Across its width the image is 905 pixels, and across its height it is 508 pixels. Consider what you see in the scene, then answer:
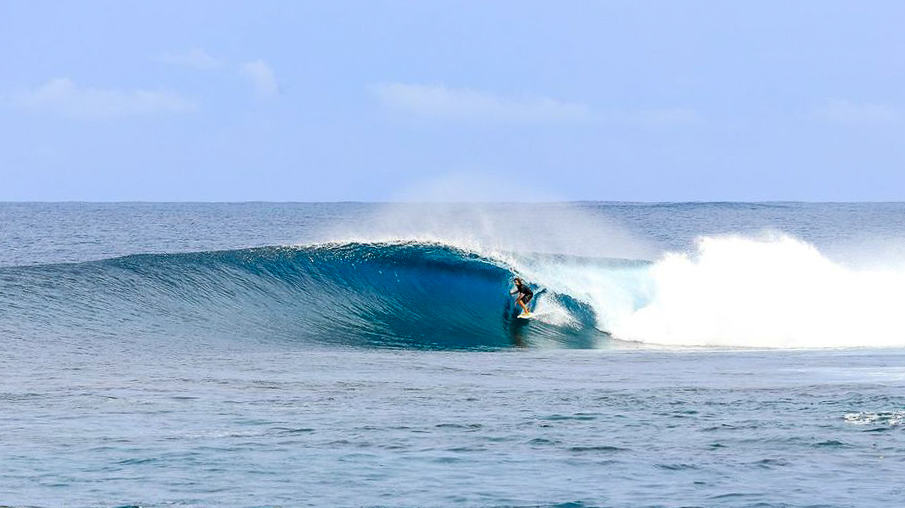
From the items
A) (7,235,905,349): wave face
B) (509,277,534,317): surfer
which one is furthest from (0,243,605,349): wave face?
(509,277,534,317): surfer

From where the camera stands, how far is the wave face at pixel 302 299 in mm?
20203

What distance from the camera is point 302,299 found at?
2362 centimetres

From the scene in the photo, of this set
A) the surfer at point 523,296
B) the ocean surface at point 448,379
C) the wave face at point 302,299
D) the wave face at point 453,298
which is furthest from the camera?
the surfer at point 523,296

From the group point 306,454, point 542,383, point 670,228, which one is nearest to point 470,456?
point 306,454

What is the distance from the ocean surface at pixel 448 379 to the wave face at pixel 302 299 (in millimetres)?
82

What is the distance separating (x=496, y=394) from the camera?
521 inches

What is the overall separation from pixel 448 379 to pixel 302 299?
9422 mm

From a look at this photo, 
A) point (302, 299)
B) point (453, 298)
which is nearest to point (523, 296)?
point (453, 298)

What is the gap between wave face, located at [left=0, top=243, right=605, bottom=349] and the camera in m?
20.2

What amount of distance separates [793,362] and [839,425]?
19.2 ft

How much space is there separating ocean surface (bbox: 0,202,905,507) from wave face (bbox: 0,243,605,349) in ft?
0.27

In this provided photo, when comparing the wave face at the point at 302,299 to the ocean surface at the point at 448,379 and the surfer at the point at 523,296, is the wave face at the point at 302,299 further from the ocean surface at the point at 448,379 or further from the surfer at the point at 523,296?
the surfer at the point at 523,296

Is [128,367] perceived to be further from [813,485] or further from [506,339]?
[813,485]

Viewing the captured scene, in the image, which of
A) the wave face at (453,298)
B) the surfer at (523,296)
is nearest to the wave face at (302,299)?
the wave face at (453,298)
